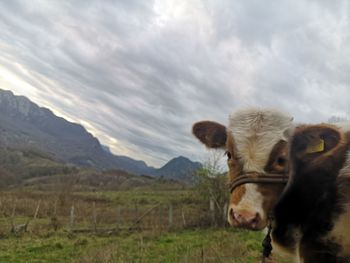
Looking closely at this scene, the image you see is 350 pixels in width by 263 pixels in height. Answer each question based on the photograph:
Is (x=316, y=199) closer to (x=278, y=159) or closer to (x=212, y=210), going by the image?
(x=278, y=159)

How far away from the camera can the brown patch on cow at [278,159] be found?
4723mm

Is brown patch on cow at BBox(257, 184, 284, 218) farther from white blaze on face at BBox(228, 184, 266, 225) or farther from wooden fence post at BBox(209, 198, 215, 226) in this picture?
wooden fence post at BBox(209, 198, 215, 226)

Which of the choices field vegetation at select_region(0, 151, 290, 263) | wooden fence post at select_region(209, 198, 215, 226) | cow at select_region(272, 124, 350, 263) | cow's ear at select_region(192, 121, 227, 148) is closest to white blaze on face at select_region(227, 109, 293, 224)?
cow at select_region(272, 124, 350, 263)

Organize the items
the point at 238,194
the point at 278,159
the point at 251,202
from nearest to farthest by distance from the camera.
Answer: the point at 251,202
the point at 238,194
the point at 278,159

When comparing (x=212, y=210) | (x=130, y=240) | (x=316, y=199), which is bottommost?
(x=130, y=240)

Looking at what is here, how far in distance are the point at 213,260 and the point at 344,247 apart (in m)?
6.58

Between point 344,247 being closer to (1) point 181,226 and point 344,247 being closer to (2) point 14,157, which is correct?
Answer: (1) point 181,226

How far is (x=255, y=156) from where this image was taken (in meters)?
4.80

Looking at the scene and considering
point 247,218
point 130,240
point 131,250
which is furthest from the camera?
point 130,240

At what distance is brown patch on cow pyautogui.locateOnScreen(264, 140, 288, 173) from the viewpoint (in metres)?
4.72

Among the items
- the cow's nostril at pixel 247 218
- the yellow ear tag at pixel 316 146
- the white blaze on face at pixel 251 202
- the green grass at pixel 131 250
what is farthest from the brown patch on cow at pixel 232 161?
the green grass at pixel 131 250

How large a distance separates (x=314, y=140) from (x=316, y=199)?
0.70 metres

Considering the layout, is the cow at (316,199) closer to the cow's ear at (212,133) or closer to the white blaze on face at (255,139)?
the white blaze on face at (255,139)

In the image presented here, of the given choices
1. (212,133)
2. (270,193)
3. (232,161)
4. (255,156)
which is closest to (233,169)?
(232,161)
